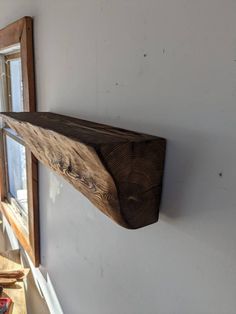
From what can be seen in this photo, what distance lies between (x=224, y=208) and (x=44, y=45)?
1.09 meters

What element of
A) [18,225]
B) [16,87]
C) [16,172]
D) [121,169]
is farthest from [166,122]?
[16,172]

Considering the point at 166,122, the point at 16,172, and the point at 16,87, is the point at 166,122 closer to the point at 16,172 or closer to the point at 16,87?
the point at 16,87

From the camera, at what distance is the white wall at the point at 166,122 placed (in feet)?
1.67

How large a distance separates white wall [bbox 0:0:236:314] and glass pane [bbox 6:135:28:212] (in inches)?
43.8

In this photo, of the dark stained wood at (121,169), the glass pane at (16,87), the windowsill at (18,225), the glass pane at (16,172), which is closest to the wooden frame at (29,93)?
the windowsill at (18,225)

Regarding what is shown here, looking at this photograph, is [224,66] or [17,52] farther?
[17,52]

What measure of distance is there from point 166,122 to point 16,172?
73.7 inches

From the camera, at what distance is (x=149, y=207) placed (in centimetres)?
66

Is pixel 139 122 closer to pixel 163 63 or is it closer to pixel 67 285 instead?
pixel 163 63

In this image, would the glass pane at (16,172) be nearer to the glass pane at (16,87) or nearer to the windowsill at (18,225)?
the windowsill at (18,225)

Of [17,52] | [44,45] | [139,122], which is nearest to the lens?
[139,122]

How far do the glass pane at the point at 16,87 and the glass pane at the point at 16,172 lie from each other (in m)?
0.28

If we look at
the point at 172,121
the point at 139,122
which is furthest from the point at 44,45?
the point at 172,121

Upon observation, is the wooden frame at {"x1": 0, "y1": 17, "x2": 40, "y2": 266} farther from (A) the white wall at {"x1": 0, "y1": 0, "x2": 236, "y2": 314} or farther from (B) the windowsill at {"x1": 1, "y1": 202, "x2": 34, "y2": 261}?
(A) the white wall at {"x1": 0, "y1": 0, "x2": 236, "y2": 314}
